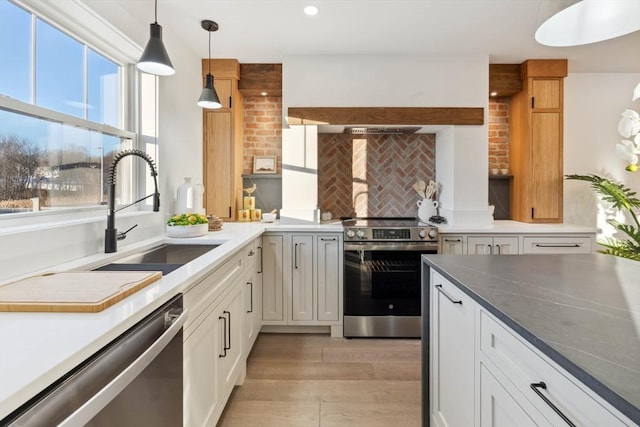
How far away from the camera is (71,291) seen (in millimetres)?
988

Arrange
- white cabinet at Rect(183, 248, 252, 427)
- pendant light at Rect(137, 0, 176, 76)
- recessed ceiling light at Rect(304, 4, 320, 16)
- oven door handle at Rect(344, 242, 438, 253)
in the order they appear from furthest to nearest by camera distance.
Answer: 1. oven door handle at Rect(344, 242, 438, 253)
2. recessed ceiling light at Rect(304, 4, 320, 16)
3. pendant light at Rect(137, 0, 176, 76)
4. white cabinet at Rect(183, 248, 252, 427)

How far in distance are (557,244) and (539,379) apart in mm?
2627

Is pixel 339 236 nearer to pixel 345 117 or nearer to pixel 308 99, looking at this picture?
pixel 345 117

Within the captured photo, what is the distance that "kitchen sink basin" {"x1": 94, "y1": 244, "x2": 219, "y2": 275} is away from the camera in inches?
57.0

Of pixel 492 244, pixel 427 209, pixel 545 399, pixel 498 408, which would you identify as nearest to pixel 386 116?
pixel 427 209

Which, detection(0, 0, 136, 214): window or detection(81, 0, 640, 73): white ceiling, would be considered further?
detection(81, 0, 640, 73): white ceiling

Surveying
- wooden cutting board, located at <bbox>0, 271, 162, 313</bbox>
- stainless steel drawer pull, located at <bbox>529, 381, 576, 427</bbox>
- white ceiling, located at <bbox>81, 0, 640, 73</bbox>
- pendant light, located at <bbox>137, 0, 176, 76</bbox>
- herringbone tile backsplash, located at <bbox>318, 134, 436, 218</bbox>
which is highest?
white ceiling, located at <bbox>81, 0, 640, 73</bbox>

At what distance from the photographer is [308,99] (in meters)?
3.13

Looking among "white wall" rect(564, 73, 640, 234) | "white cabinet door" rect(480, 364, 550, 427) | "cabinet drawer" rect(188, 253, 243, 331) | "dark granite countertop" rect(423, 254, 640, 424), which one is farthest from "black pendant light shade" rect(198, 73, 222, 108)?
"white wall" rect(564, 73, 640, 234)

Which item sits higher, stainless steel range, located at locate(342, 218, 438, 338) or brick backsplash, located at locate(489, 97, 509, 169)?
brick backsplash, located at locate(489, 97, 509, 169)

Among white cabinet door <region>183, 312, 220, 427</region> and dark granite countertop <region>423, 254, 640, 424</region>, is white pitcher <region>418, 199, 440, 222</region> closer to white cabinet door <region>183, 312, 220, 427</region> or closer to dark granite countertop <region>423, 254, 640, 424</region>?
dark granite countertop <region>423, 254, 640, 424</region>

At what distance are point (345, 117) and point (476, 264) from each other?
80.9 inches

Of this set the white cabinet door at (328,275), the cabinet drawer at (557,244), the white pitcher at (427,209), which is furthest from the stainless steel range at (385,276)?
the cabinet drawer at (557,244)

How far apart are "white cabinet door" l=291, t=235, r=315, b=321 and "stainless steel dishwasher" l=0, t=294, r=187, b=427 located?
68.7 inches
